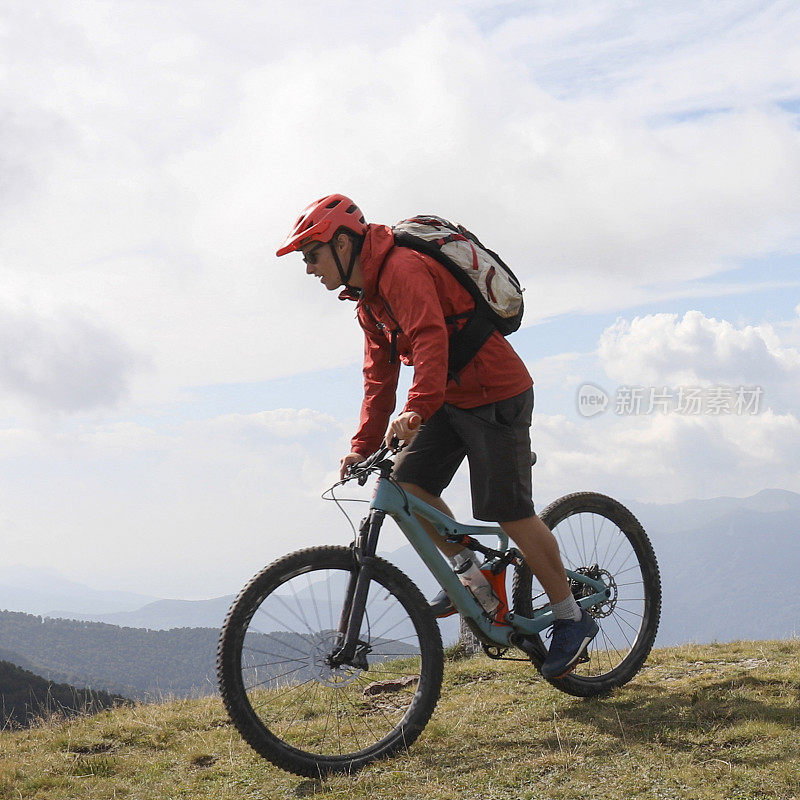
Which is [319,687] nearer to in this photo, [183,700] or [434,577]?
[434,577]

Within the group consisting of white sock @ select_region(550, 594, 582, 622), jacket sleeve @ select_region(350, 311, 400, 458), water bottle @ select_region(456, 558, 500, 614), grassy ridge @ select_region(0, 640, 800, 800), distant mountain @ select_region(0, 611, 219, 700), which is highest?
jacket sleeve @ select_region(350, 311, 400, 458)

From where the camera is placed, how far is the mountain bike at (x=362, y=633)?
448 cm

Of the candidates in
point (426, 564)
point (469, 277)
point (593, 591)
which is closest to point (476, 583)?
point (426, 564)

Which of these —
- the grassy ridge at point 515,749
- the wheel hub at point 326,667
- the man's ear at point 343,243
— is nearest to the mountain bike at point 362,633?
the wheel hub at point 326,667

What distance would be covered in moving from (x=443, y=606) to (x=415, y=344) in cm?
176

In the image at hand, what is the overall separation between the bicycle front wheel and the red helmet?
1.72 m

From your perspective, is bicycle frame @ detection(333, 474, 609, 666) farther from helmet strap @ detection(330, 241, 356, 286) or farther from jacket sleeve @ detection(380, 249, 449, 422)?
helmet strap @ detection(330, 241, 356, 286)

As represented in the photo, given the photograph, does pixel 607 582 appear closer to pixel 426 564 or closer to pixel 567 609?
pixel 567 609

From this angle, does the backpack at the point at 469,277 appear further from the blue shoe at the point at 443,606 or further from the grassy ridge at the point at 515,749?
the grassy ridge at the point at 515,749

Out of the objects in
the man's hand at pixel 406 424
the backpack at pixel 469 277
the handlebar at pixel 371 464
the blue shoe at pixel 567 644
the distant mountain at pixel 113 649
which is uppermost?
the backpack at pixel 469 277

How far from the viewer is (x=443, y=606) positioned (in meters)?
5.25

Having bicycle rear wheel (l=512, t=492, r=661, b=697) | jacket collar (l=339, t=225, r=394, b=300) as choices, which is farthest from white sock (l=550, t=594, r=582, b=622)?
jacket collar (l=339, t=225, r=394, b=300)

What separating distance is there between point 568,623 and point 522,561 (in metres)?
0.49

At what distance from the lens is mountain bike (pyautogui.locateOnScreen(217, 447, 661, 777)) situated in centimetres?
448
